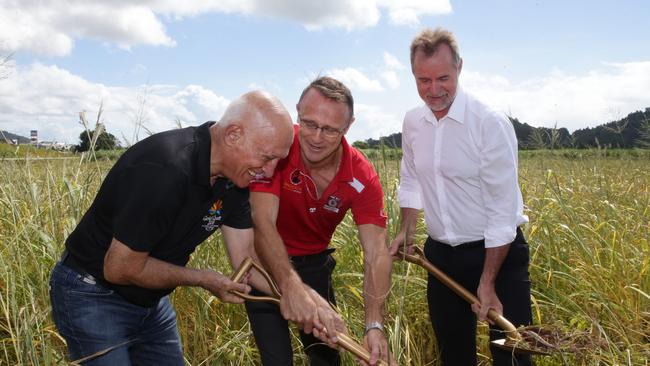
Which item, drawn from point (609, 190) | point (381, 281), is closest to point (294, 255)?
point (381, 281)

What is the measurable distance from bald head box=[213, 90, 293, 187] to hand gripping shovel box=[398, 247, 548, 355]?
3.19 ft

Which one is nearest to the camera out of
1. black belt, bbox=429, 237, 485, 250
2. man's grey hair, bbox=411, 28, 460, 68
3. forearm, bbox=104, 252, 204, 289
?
forearm, bbox=104, 252, 204, 289

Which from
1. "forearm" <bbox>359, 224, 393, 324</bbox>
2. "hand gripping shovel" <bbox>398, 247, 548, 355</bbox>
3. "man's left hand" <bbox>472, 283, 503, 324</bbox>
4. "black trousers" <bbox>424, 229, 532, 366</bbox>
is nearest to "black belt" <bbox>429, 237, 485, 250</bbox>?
"black trousers" <bbox>424, 229, 532, 366</bbox>

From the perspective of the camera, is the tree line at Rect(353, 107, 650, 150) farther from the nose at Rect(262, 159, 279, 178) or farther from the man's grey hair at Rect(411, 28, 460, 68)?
the nose at Rect(262, 159, 279, 178)

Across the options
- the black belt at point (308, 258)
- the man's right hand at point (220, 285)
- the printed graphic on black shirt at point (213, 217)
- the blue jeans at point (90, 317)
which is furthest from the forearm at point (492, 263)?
the blue jeans at point (90, 317)

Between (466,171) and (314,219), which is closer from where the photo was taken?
(466,171)

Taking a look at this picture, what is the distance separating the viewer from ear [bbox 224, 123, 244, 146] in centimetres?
206

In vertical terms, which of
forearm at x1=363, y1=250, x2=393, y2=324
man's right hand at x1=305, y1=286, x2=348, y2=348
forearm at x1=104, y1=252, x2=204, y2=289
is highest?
forearm at x1=104, y1=252, x2=204, y2=289

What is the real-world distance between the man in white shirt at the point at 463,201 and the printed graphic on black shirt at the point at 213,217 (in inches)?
41.0

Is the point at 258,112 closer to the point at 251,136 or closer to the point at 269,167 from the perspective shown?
the point at 251,136

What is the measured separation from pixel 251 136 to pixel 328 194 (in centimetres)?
86

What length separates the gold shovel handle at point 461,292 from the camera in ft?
8.02

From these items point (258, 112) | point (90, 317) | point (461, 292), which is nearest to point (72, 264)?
point (90, 317)

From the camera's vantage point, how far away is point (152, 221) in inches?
74.7
